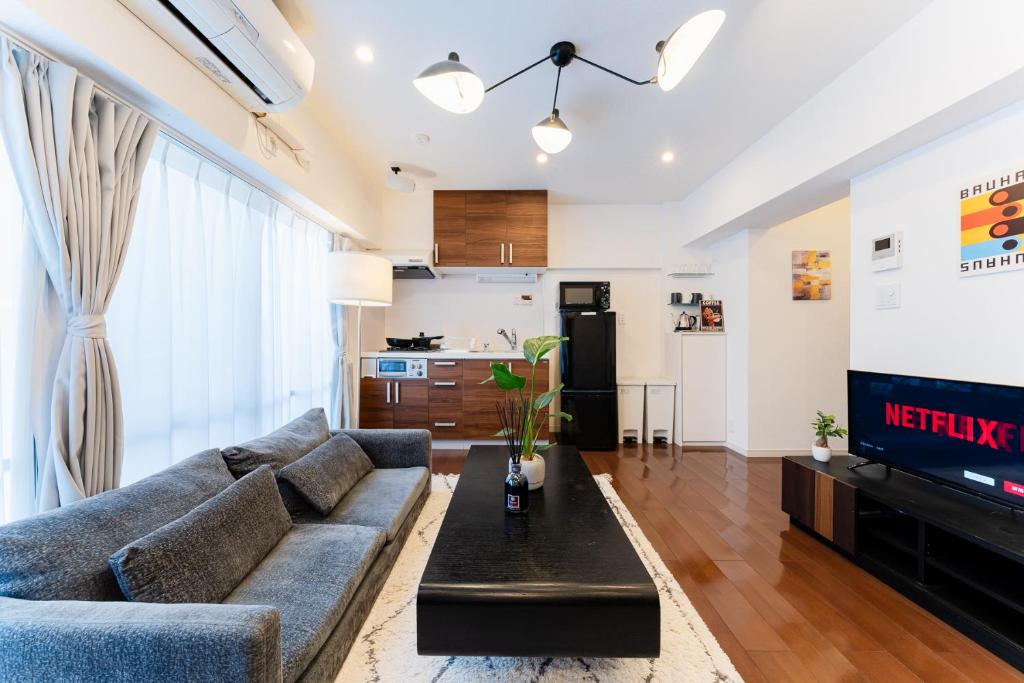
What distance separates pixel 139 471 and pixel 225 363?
0.66m

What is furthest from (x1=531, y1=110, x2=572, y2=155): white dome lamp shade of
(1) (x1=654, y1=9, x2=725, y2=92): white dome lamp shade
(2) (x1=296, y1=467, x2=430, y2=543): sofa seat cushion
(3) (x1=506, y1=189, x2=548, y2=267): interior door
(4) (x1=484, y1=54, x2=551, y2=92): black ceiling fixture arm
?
(2) (x1=296, y1=467, x2=430, y2=543): sofa seat cushion

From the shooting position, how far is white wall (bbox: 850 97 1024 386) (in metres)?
1.73

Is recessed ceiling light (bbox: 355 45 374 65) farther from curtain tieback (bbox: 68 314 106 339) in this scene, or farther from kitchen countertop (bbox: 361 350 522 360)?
kitchen countertop (bbox: 361 350 522 360)

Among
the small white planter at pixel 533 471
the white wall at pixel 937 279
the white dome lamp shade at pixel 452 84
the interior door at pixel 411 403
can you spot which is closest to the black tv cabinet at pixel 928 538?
the white wall at pixel 937 279

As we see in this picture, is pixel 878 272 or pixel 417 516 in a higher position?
pixel 878 272

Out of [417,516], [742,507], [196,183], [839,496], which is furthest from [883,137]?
[196,183]

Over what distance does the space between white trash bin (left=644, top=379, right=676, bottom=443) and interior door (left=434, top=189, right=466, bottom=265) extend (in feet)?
8.65

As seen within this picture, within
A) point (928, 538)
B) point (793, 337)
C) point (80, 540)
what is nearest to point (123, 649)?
point (80, 540)

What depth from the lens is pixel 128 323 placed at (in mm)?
1600

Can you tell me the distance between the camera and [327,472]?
1.90 meters

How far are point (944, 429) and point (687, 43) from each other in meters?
2.18

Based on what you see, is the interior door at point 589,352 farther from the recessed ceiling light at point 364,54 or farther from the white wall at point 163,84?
the recessed ceiling light at point 364,54

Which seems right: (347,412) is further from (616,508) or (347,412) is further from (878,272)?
(878,272)

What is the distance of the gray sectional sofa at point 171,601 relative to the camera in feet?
2.62
